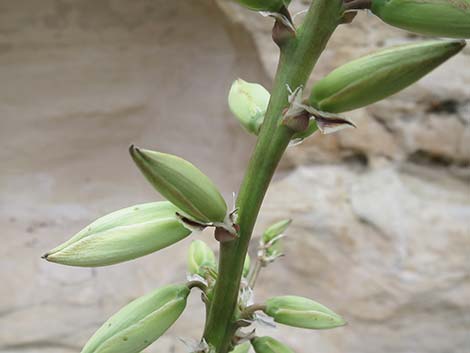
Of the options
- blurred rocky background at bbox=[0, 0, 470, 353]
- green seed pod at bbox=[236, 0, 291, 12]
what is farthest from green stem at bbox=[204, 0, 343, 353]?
blurred rocky background at bbox=[0, 0, 470, 353]

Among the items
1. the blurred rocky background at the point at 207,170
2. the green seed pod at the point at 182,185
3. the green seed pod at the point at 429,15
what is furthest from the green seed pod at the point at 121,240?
the blurred rocky background at the point at 207,170

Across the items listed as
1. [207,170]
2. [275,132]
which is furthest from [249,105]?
[207,170]

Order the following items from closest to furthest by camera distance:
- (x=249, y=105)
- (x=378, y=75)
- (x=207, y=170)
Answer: (x=378, y=75) < (x=249, y=105) < (x=207, y=170)

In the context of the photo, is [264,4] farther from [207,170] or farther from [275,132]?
[207,170]

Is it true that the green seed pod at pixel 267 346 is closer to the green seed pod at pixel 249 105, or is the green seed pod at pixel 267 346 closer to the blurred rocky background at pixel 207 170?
the green seed pod at pixel 249 105

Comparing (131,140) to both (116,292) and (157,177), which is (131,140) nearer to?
(116,292)

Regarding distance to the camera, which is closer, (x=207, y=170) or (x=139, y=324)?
(x=139, y=324)

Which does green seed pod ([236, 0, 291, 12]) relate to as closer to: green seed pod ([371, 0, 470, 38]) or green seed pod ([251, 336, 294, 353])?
green seed pod ([371, 0, 470, 38])
